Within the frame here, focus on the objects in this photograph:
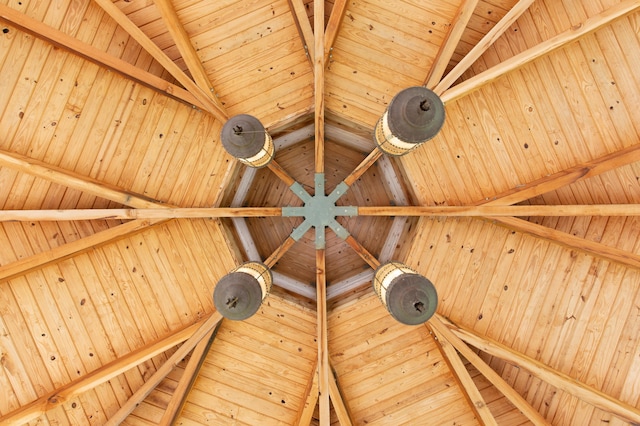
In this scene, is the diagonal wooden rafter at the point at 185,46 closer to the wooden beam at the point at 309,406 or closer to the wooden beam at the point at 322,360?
the wooden beam at the point at 322,360

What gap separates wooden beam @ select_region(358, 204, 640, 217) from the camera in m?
6.16

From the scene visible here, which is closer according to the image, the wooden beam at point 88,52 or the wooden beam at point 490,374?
the wooden beam at point 88,52

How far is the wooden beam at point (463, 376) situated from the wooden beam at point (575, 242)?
2424mm

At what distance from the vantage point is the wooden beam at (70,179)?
5908 millimetres

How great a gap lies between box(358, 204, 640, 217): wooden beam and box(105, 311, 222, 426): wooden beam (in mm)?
3793

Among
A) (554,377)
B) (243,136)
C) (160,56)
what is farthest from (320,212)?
(554,377)

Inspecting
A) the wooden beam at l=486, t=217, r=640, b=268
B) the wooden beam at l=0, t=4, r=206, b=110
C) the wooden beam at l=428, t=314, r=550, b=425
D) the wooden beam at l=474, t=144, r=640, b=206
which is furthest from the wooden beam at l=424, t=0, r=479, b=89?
the wooden beam at l=428, t=314, r=550, b=425

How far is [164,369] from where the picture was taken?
22.5 feet

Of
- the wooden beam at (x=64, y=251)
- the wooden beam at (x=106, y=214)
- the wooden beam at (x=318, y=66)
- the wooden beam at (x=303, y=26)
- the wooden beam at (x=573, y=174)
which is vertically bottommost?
the wooden beam at (x=64, y=251)

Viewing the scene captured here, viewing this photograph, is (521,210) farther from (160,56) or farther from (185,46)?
(160,56)

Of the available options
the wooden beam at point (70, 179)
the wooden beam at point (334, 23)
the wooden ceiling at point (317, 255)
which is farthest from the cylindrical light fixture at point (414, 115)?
the wooden beam at point (70, 179)

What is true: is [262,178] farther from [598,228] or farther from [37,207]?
[598,228]

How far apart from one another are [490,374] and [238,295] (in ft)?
16.4

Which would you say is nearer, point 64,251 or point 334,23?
point 334,23
